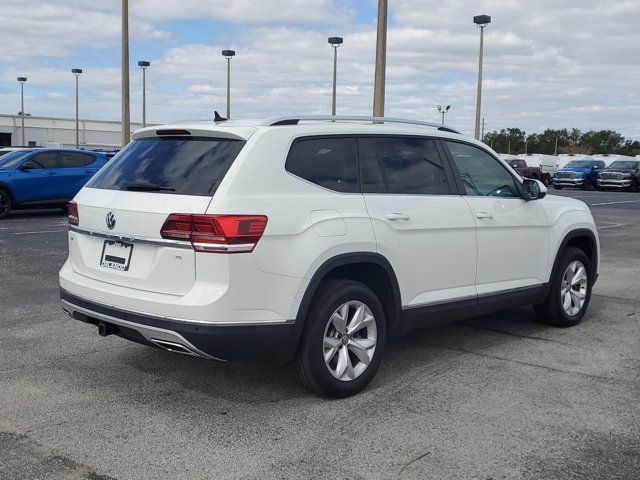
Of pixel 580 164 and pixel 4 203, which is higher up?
pixel 580 164

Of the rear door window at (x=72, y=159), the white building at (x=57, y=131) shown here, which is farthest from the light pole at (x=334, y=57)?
the white building at (x=57, y=131)

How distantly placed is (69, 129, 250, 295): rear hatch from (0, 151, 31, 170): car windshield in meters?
13.1

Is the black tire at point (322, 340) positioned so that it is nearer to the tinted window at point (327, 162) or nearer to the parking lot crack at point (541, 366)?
the tinted window at point (327, 162)

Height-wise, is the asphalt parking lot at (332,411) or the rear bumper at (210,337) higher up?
the rear bumper at (210,337)

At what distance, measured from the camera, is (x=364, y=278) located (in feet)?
16.7

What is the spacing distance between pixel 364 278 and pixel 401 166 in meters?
0.89

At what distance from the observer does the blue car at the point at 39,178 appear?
16.9 meters

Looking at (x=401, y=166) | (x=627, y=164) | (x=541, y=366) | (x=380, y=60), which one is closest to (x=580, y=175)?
(x=627, y=164)

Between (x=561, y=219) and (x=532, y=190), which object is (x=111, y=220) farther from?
(x=561, y=219)

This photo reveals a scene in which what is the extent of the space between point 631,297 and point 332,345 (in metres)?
5.28

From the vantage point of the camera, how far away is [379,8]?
15.4 m

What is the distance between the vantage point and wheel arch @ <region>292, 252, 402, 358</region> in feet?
14.8

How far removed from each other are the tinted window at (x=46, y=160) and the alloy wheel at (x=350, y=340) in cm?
1432

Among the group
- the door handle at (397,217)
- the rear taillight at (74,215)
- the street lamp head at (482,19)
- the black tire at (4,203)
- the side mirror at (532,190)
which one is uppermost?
the street lamp head at (482,19)
